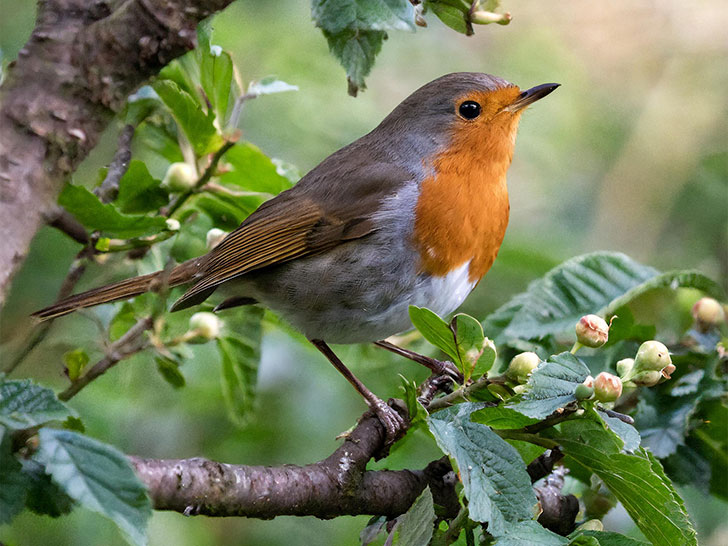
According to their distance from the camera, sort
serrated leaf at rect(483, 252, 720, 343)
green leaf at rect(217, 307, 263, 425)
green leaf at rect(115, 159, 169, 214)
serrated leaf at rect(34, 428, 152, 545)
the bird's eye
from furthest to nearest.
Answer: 1. the bird's eye
2. green leaf at rect(217, 307, 263, 425)
3. serrated leaf at rect(483, 252, 720, 343)
4. green leaf at rect(115, 159, 169, 214)
5. serrated leaf at rect(34, 428, 152, 545)

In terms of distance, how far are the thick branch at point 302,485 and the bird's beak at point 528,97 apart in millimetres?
1389

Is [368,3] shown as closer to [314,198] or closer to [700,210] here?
[314,198]

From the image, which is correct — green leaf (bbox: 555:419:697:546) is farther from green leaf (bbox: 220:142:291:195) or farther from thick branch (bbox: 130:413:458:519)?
green leaf (bbox: 220:142:291:195)

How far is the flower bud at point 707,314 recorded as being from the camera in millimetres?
2577

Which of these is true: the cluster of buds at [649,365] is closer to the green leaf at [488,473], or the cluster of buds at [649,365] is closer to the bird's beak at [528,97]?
the green leaf at [488,473]

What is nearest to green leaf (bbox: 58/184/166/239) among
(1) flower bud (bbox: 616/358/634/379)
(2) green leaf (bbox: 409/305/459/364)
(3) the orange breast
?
(2) green leaf (bbox: 409/305/459/364)

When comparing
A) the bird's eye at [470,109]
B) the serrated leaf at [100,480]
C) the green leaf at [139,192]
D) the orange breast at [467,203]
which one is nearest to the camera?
the serrated leaf at [100,480]

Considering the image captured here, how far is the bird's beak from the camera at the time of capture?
3.11 m

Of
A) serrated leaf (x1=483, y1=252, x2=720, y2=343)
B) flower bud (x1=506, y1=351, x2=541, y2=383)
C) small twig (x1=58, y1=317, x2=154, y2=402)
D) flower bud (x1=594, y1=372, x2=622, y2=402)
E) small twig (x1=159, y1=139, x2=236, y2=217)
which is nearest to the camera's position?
flower bud (x1=594, y1=372, x2=622, y2=402)

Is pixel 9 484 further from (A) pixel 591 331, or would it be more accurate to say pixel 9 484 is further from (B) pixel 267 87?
(B) pixel 267 87

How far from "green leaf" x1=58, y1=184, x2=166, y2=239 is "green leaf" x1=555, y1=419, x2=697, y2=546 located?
1041 millimetres

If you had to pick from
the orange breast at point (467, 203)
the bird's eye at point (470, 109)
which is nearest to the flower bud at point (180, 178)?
the orange breast at point (467, 203)

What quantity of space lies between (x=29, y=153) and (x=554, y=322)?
1.66m

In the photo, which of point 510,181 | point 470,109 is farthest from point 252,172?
point 510,181
